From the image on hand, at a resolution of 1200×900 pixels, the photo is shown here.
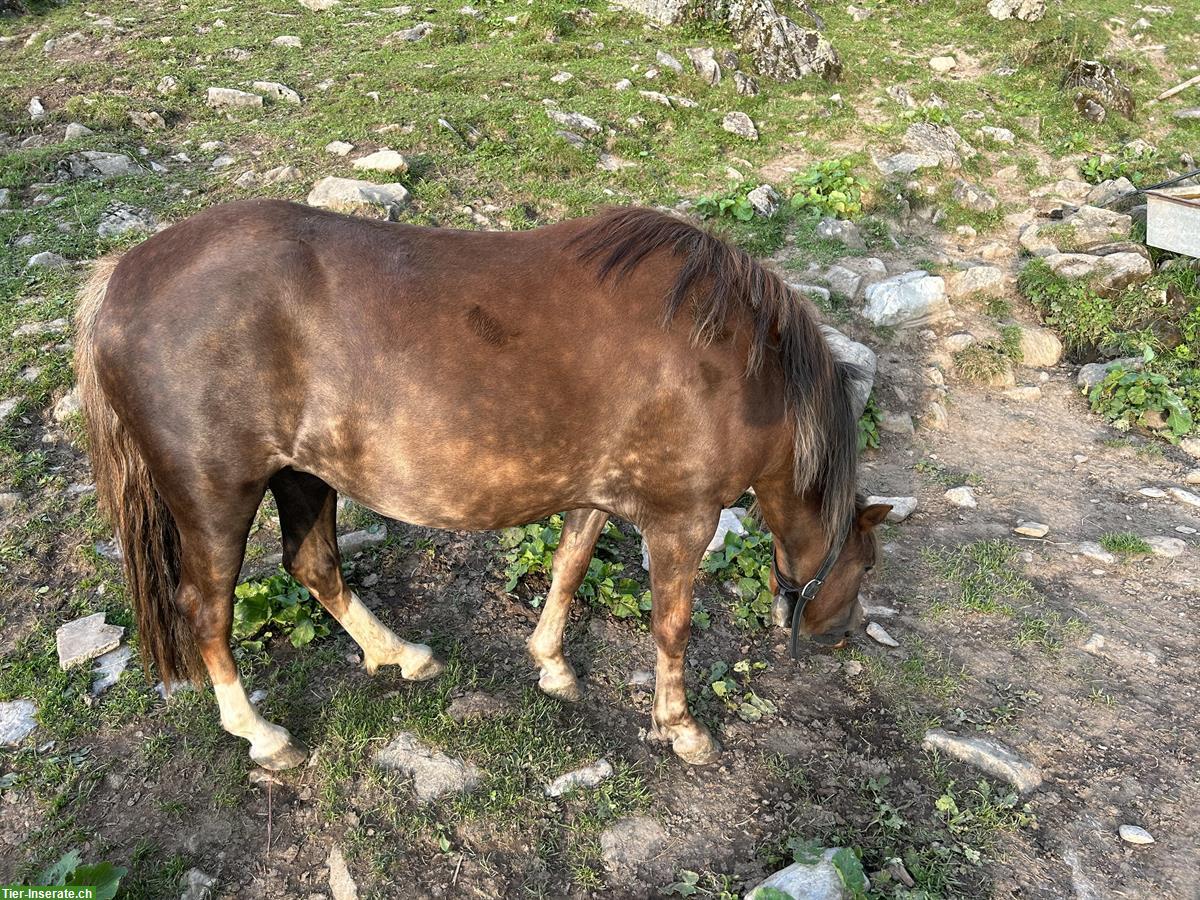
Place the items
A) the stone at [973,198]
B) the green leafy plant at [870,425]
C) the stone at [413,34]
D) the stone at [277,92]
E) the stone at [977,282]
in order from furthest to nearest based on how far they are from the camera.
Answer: the stone at [413,34] → the stone at [277,92] → the stone at [973,198] → the stone at [977,282] → the green leafy plant at [870,425]

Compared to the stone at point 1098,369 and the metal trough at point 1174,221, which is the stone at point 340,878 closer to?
the stone at point 1098,369

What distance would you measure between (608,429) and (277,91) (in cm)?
791

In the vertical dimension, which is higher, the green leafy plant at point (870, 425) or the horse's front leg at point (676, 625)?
the horse's front leg at point (676, 625)

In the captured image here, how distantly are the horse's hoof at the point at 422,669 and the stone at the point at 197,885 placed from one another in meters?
1.07

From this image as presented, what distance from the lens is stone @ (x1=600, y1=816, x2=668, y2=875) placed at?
9.70ft

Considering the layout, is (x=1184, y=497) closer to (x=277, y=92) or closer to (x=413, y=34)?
(x=277, y=92)

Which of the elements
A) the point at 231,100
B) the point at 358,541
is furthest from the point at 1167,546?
the point at 231,100

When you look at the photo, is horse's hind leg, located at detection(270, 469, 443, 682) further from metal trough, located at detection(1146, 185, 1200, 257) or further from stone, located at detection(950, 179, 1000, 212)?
stone, located at detection(950, 179, 1000, 212)

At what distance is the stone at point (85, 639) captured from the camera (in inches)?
137

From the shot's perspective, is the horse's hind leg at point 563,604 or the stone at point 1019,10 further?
the stone at point 1019,10

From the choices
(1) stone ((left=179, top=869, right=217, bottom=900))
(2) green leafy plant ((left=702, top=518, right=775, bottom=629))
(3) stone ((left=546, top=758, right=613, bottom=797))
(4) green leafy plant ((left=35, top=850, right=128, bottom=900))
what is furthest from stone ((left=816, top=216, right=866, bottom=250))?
(4) green leafy plant ((left=35, top=850, right=128, bottom=900))

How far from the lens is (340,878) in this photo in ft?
9.18

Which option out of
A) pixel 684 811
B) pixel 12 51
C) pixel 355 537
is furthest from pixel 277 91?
pixel 684 811

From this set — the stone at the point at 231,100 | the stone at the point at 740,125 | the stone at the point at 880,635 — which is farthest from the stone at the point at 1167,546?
the stone at the point at 231,100
